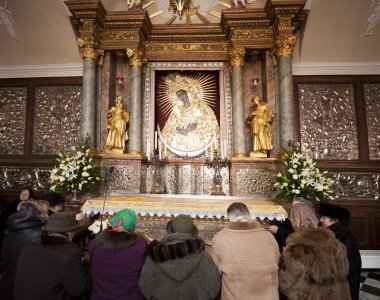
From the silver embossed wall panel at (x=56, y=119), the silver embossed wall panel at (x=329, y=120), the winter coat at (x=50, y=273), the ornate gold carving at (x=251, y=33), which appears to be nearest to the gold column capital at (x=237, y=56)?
the ornate gold carving at (x=251, y=33)

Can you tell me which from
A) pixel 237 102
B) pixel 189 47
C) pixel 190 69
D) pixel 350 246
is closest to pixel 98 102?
pixel 190 69

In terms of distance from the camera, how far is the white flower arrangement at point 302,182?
215 inches

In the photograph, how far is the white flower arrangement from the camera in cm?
546

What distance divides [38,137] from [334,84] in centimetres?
851

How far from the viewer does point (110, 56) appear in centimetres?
758

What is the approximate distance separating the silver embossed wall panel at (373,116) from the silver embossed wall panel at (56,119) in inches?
316

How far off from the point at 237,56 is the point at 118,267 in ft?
20.0

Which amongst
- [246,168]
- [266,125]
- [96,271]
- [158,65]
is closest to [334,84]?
[266,125]

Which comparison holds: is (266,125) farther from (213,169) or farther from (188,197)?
(188,197)

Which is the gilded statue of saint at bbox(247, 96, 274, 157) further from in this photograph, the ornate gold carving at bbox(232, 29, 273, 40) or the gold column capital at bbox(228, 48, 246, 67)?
the ornate gold carving at bbox(232, 29, 273, 40)

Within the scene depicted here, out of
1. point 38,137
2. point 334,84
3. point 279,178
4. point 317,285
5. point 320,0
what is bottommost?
point 317,285

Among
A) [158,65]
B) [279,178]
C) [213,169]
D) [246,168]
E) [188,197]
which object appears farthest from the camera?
[158,65]

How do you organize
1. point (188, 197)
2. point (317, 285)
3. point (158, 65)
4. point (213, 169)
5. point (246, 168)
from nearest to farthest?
point (317, 285) → point (188, 197) → point (246, 168) → point (213, 169) → point (158, 65)

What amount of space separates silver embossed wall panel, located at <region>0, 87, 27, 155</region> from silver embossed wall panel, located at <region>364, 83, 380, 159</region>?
31.9 ft
